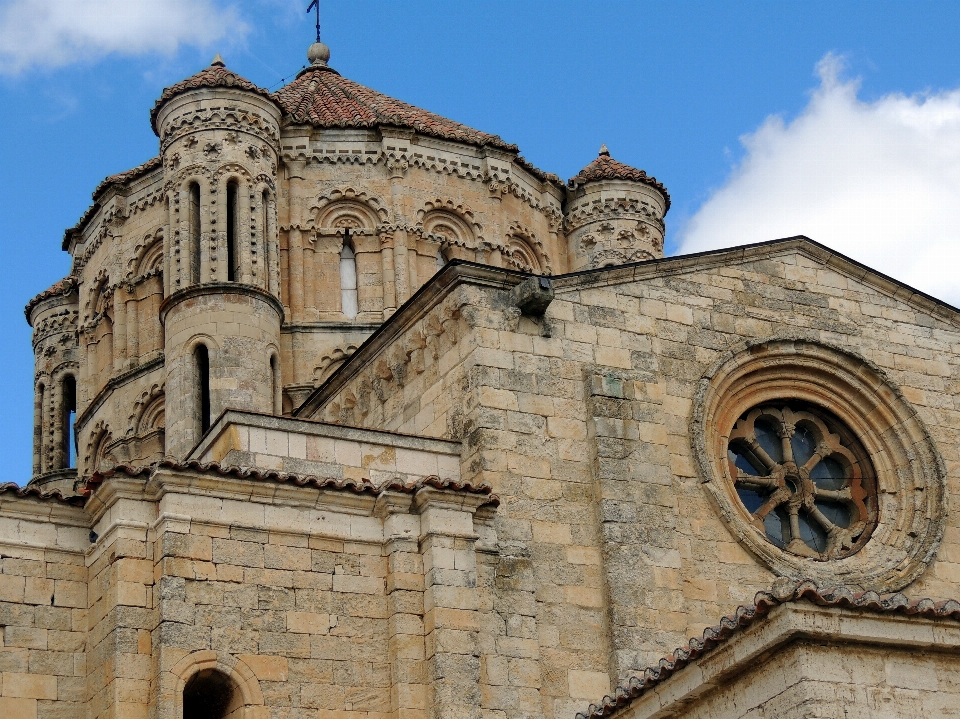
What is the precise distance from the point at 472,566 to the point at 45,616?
13.6 feet

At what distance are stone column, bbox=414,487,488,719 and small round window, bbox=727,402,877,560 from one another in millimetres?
4229

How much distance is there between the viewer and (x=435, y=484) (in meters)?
16.5

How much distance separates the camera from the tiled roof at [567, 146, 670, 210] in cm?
3131

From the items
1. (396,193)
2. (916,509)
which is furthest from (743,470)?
(396,193)

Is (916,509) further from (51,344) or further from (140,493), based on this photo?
(51,344)

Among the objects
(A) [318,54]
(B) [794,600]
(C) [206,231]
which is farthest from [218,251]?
(B) [794,600]

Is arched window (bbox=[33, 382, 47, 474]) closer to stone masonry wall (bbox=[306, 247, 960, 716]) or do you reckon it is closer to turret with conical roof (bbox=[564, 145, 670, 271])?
turret with conical roof (bbox=[564, 145, 670, 271])

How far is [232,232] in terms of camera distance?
2677cm

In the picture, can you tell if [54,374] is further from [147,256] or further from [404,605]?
[404,605]

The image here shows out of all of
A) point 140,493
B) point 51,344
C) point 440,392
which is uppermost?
point 51,344

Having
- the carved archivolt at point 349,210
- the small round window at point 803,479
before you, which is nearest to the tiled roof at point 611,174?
the carved archivolt at point 349,210

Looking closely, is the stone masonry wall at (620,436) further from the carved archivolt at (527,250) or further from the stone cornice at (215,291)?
the carved archivolt at (527,250)

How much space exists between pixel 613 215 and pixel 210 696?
1720cm

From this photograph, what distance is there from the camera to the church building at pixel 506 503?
1491cm
